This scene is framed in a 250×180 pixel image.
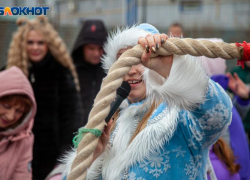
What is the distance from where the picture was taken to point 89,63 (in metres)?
4.31

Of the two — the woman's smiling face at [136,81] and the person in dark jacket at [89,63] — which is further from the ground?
the woman's smiling face at [136,81]

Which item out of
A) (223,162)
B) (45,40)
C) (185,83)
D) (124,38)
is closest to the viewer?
(185,83)

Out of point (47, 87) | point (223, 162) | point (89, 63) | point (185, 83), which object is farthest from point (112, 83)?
point (89, 63)

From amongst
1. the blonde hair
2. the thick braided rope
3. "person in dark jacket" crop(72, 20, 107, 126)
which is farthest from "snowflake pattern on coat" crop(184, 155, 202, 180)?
"person in dark jacket" crop(72, 20, 107, 126)

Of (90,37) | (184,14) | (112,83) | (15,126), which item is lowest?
(184,14)

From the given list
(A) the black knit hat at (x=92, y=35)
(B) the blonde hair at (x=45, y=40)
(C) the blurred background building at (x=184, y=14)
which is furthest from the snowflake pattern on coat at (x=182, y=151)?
(C) the blurred background building at (x=184, y=14)

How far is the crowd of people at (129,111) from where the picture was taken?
1.46 meters

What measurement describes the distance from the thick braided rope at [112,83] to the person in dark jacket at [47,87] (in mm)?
2283

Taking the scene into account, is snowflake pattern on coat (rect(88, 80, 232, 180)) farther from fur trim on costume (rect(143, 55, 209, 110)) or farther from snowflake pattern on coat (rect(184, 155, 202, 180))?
fur trim on costume (rect(143, 55, 209, 110))

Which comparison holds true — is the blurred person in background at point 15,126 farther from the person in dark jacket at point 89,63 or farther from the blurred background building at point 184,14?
the blurred background building at point 184,14

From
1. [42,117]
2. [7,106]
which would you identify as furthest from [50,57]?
[7,106]

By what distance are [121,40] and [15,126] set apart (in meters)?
1.27

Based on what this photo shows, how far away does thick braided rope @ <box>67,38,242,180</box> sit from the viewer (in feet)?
4.01

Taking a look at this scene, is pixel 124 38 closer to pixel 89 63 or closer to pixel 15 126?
pixel 15 126
